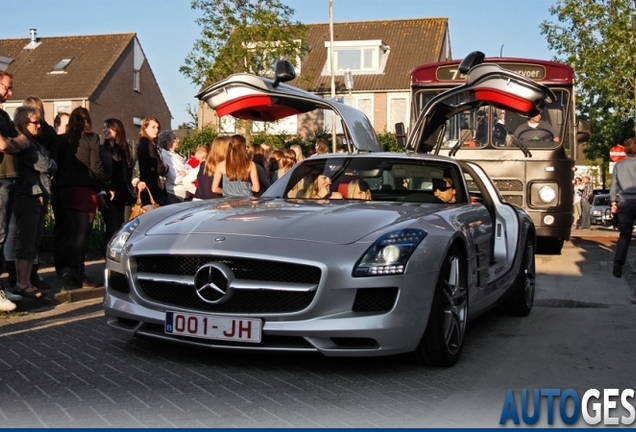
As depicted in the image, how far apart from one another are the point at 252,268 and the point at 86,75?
48375 millimetres

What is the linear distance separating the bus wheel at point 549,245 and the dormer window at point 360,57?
120 feet

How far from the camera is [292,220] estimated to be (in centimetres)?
584

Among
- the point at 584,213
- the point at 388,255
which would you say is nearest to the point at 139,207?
the point at 388,255

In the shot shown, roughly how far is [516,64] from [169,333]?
33.6ft

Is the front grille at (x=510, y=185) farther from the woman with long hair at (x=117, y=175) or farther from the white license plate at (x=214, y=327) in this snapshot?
the white license plate at (x=214, y=327)

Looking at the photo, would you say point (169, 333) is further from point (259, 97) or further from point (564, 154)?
point (564, 154)

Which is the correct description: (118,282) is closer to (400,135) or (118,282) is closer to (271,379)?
(271,379)

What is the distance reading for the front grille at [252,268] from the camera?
534 cm

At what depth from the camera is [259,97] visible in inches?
349

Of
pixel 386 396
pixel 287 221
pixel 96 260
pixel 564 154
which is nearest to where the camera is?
pixel 386 396

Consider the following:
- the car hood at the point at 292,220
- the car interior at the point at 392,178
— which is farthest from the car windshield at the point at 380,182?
the car hood at the point at 292,220

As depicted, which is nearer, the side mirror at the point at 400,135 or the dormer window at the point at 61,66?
the side mirror at the point at 400,135

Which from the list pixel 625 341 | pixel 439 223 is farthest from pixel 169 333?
pixel 625 341

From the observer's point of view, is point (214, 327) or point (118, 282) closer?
point (214, 327)
